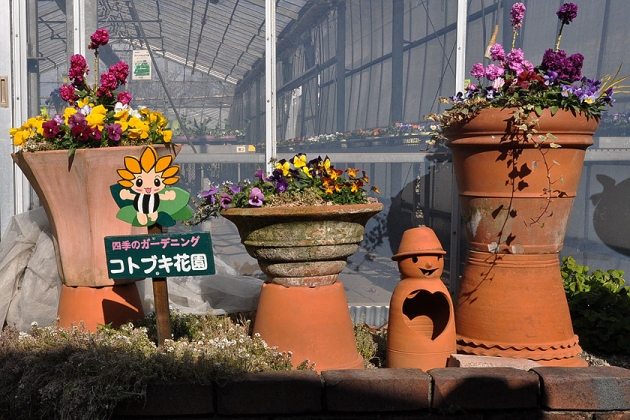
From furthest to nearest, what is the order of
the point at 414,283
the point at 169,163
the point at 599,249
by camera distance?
the point at 599,249, the point at 414,283, the point at 169,163

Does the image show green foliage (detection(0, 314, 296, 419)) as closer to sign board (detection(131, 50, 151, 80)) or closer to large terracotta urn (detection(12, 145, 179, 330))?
large terracotta urn (detection(12, 145, 179, 330))

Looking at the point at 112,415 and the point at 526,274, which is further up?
the point at 526,274

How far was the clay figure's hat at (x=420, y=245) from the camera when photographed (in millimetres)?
3193

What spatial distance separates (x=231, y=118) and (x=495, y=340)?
2.07 meters

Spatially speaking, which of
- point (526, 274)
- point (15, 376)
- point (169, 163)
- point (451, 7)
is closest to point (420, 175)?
point (451, 7)

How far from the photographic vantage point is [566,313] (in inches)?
135

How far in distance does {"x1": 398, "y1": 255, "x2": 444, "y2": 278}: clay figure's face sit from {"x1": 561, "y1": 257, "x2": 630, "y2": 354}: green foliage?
1055 millimetres

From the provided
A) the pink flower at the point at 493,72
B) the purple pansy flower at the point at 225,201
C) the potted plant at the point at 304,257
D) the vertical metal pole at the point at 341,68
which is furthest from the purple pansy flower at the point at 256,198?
the vertical metal pole at the point at 341,68

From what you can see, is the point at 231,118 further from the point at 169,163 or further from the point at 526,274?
the point at 526,274

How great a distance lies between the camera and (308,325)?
10.2ft

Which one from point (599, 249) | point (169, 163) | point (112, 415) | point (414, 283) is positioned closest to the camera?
point (112, 415)

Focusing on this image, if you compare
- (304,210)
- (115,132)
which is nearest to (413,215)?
(304,210)

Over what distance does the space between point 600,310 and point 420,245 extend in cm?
127

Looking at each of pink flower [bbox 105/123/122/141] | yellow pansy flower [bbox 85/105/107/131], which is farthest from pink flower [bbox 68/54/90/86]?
pink flower [bbox 105/123/122/141]
